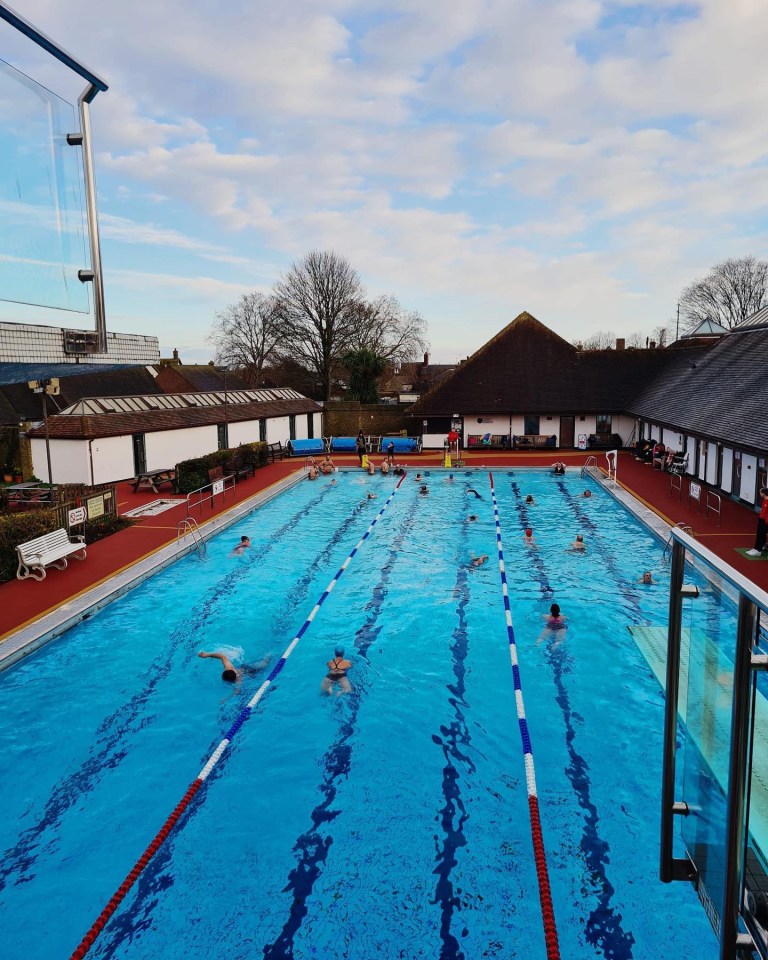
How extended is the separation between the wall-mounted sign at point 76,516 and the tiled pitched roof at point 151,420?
752cm

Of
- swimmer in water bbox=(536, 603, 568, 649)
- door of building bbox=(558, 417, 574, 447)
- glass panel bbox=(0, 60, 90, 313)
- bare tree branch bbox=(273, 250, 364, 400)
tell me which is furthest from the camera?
bare tree branch bbox=(273, 250, 364, 400)

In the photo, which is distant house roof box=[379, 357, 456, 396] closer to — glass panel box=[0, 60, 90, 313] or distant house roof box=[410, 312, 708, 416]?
distant house roof box=[410, 312, 708, 416]

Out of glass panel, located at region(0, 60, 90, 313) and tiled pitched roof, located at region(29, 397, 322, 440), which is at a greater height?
glass panel, located at region(0, 60, 90, 313)

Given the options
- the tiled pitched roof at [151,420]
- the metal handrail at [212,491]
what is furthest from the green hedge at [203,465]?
the tiled pitched roof at [151,420]

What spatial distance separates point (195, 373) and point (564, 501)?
38.2 m

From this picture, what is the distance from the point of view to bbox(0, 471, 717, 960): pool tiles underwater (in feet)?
19.1

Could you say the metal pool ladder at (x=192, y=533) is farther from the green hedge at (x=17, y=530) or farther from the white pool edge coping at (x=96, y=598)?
the green hedge at (x=17, y=530)

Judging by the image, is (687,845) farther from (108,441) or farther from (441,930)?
(108,441)

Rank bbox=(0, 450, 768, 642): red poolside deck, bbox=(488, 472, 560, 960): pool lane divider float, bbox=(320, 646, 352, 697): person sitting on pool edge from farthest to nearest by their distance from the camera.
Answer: bbox=(0, 450, 768, 642): red poolside deck
bbox=(320, 646, 352, 697): person sitting on pool edge
bbox=(488, 472, 560, 960): pool lane divider float

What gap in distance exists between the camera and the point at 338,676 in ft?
32.8

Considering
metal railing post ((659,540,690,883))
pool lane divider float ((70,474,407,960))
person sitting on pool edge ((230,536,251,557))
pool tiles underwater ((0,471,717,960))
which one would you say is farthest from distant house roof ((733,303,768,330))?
metal railing post ((659,540,690,883))

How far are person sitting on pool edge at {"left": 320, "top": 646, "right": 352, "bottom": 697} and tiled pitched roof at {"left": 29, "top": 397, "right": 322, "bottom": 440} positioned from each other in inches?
676

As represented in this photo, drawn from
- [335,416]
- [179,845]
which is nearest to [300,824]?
[179,845]

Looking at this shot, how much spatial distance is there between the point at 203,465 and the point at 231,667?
1490 cm
